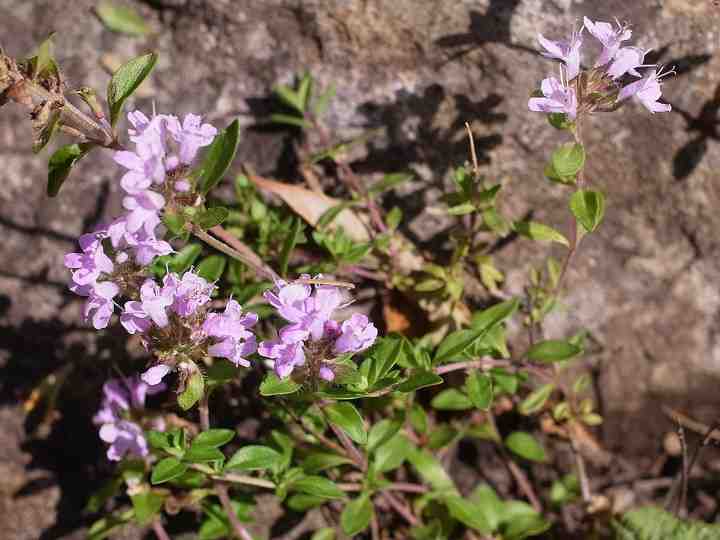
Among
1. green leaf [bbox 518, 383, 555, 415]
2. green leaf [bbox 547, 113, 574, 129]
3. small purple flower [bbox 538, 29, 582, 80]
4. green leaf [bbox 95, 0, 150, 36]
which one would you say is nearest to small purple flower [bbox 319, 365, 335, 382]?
green leaf [bbox 547, 113, 574, 129]

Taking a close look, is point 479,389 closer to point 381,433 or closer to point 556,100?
point 381,433

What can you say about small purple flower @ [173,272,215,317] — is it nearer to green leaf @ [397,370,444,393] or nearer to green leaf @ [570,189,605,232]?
green leaf @ [397,370,444,393]

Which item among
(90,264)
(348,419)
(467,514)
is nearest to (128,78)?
(90,264)

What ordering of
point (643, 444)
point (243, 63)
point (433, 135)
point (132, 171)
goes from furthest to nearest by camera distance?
point (643, 444)
point (243, 63)
point (433, 135)
point (132, 171)

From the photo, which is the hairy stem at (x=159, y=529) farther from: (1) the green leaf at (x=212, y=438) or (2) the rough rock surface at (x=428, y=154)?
(1) the green leaf at (x=212, y=438)

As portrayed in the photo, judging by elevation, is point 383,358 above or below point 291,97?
below

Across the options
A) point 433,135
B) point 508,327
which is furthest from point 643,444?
point 433,135

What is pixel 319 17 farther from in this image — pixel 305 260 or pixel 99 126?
pixel 99 126
